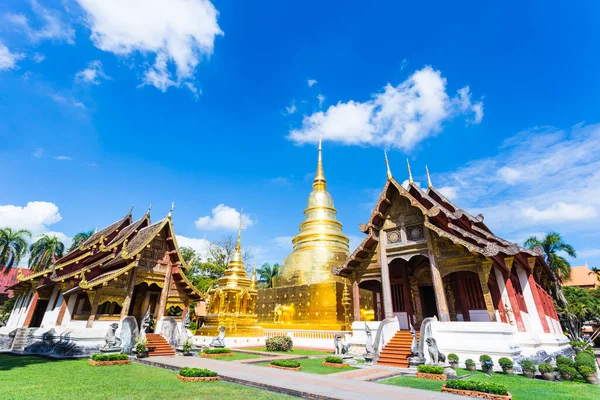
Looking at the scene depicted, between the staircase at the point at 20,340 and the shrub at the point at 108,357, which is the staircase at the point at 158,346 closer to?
the shrub at the point at 108,357

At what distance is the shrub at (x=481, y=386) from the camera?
6.06 m

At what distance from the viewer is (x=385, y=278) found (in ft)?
43.2

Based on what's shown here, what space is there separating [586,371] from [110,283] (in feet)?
54.9

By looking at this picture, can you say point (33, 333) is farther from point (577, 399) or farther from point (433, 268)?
point (577, 399)

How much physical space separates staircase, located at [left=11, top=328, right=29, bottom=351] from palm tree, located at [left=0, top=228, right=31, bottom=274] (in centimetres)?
1971

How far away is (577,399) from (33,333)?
19085 mm

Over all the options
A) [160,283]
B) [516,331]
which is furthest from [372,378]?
[160,283]

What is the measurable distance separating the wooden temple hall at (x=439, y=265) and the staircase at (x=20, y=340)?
14.3 meters

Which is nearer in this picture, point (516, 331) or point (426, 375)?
point (426, 375)

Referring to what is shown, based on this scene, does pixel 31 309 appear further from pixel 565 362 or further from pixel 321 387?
pixel 565 362

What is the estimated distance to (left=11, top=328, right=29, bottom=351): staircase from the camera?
1428cm

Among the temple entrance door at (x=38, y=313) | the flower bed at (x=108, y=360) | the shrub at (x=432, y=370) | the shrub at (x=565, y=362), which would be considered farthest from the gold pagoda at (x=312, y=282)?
the temple entrance door at (x=38, y=313)

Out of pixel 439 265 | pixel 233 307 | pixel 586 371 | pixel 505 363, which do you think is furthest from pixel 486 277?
pixel 233 307

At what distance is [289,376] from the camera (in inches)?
332
